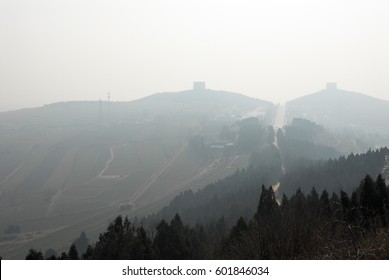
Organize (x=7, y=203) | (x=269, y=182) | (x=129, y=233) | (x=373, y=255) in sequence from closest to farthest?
(x=373, y=255) < (x=129, y=233) < (x=269, y=182) < (x=7, y=203)

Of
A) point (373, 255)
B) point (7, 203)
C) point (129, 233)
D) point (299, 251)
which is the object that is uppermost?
point (373, 255)

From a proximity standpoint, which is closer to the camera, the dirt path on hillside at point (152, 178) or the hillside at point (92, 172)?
the hillside at point (92, 172)

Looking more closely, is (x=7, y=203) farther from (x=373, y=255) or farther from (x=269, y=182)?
(x=373, y=255)

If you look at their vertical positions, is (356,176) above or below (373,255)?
below

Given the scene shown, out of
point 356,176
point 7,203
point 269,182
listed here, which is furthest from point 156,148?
point 356,176

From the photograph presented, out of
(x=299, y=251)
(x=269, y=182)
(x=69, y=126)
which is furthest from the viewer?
(x=69, y=126)

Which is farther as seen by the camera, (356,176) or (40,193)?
(40,193)

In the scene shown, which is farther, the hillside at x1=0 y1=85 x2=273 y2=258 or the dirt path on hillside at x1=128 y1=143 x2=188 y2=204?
the dirt path on hillside at x1=128 y1=143 x2=188 y2=204

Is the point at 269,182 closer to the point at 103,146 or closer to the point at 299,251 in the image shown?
the point at 299,251

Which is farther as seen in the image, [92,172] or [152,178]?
[92,172]

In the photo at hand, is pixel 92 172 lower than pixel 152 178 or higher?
higher

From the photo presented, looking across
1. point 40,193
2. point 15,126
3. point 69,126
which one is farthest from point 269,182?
point 15,126
